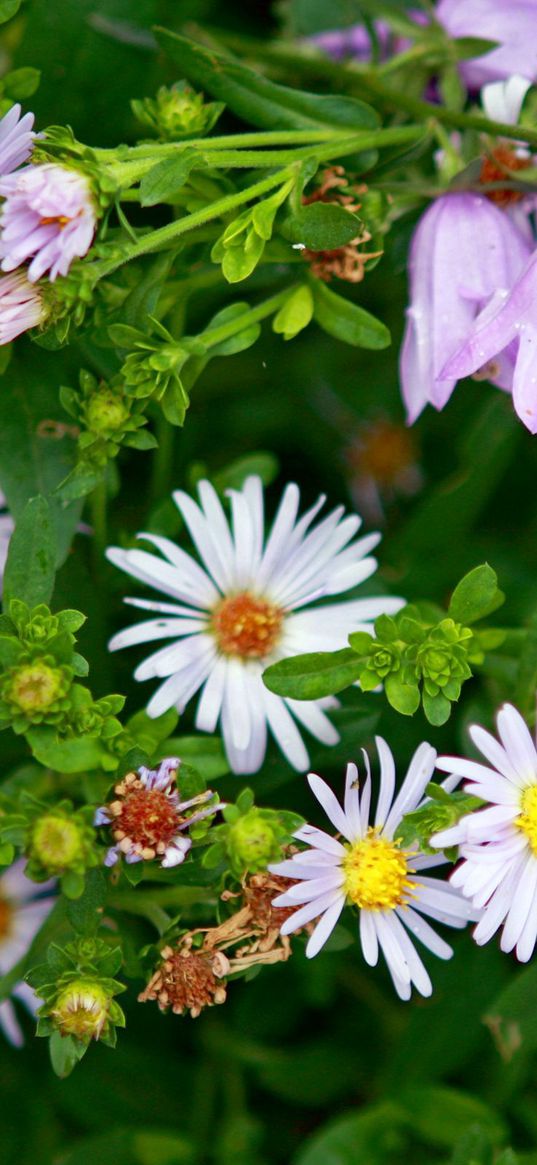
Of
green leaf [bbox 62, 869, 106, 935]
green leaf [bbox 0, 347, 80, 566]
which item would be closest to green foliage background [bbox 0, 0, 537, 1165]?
green leaf [bbox 0, 347, 80, 566]

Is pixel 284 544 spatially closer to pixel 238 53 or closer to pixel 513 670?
pixel 513 670

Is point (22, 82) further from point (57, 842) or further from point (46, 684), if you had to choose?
point (57, 842)

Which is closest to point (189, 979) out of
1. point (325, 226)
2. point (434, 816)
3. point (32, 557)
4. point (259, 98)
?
point (434, 816)

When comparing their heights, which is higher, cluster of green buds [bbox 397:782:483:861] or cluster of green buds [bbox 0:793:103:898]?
cluster of green buds [bbox 0:793:103:898]

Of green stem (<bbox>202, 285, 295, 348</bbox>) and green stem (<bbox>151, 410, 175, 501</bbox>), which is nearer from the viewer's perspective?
green stem (<bbox>202, 285, 295, 348</bbox>)

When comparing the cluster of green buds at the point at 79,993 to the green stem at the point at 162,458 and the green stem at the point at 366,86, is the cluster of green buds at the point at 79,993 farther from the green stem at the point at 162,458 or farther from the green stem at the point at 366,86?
the green stem at the point at 366,86

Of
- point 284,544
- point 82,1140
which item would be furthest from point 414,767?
point 82,1140

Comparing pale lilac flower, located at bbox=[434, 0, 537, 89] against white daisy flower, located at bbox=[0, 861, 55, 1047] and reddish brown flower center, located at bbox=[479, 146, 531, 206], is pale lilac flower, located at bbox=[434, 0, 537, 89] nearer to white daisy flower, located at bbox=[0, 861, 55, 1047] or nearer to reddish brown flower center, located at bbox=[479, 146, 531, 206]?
reddish brown flower center, located at bbox=[479, 146, 531, 206]
